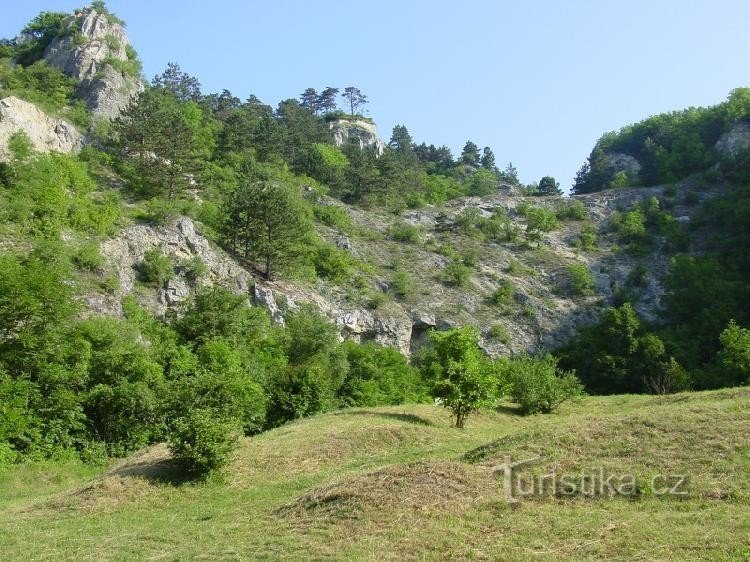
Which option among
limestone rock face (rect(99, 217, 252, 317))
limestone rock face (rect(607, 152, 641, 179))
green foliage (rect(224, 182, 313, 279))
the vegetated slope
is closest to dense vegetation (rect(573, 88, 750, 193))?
limestone rock face (rect(607, 152, 641, 179))

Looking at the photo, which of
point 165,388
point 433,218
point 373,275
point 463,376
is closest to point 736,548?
point 463,376

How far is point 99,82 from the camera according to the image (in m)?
55.2

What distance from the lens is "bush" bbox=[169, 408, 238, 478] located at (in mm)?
16141

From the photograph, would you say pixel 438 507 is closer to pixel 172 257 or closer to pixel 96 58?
pixel 172 257

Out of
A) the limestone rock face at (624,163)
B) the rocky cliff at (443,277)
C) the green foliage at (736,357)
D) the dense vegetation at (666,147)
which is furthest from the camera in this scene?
the limestone rock face at (624,163)

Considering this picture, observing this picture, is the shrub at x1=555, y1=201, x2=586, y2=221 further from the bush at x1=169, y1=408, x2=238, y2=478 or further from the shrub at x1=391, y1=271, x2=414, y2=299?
the bush at x1=169, y1=408, x2=238, y2=478

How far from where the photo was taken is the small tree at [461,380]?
23172 mm

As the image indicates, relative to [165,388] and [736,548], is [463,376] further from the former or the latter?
[736,548]

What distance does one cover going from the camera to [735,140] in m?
68.2

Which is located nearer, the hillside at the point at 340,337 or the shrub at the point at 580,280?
the hillside at the point at 340,337

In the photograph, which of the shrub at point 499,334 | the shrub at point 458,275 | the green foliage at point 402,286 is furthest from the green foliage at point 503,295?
the green foliage at point 402,286

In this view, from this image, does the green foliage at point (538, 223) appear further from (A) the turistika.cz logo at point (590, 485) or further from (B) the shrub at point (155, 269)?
(A) the turistika.cz logo at point (590, 485)

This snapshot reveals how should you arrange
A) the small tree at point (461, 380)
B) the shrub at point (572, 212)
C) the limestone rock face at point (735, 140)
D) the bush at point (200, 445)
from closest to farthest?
the bush at point (200, 445) < the small tree at point (461, 380) < the shrub at point (572, 212) < the limestone rock face at point (735, 140)

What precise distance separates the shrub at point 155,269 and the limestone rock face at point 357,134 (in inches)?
2107
